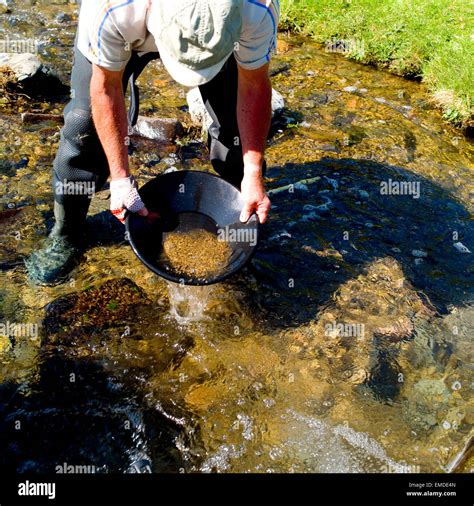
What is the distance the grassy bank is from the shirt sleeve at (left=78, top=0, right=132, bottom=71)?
3.52 m

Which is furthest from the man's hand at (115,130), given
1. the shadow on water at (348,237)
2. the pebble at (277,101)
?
the pebble at (277,101)

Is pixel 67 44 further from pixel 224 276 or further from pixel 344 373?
pixel 344 373

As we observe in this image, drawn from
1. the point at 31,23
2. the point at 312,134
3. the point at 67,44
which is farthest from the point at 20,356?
the point at 31,23

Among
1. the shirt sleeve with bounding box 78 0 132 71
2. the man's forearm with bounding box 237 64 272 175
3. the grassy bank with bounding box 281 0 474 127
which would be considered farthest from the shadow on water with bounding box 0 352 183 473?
the grassy bank with bounding box 281 0 474 127

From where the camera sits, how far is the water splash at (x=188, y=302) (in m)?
3.21

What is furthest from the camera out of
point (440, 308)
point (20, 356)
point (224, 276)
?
point (440, 308)

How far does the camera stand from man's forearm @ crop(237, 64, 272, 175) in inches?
105

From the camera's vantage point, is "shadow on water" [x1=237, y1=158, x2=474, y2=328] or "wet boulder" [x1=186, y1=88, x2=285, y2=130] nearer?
"shadow on water" [x1=237, y1=158, x2=474, y2=328]

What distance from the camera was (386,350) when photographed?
3.11 metres

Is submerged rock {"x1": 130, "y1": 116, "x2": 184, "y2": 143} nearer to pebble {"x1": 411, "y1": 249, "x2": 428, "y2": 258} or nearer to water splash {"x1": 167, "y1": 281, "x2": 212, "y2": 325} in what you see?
water splash {"x1": 167, "y1": 281, "x2": 212, "y2": 325}

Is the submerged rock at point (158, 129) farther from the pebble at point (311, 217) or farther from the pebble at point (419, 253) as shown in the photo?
the pebble at point (419, 253)

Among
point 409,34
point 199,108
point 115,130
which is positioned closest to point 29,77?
point 199,108

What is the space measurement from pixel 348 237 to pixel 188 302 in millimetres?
1222

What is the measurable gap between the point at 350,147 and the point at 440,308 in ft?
5.94
